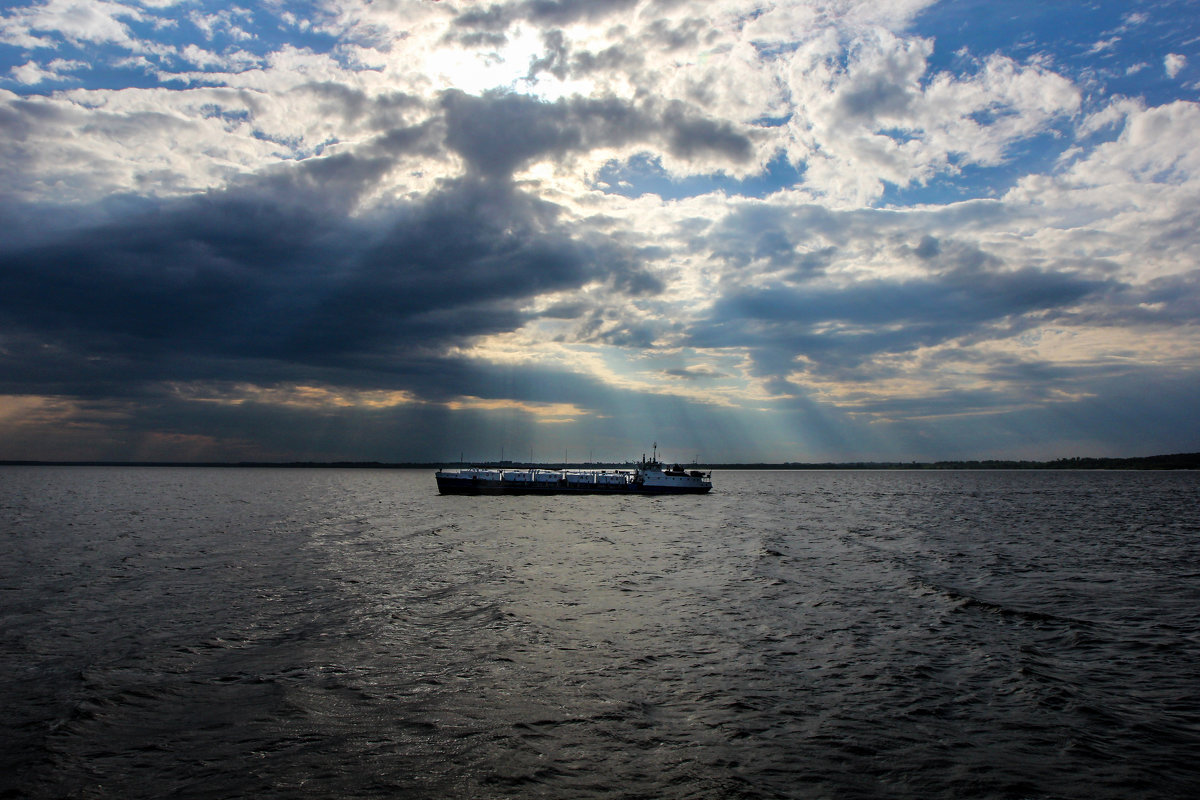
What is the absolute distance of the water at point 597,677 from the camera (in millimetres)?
14461

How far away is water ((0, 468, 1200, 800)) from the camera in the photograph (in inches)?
569

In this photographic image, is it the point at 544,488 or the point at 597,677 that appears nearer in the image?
the point at 597,677

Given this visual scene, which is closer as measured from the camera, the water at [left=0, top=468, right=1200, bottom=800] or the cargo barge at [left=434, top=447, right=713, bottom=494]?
the water at [left=0, top=468, right=1200, bottom=800]

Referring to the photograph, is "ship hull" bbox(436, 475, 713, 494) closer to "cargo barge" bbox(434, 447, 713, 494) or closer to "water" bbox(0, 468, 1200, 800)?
"cargo barge" bbox(434, 447, 713, 494)

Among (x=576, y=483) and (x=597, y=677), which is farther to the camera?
(x=576, y=483)

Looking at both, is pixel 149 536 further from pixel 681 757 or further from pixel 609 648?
pixel 681 757

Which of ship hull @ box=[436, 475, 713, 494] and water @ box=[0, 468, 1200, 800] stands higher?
water @ box=[0, 468, 1200, 800]

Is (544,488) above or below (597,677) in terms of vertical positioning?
below

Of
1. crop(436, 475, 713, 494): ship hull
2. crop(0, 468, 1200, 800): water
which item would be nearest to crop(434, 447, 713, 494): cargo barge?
crop(436, 475, 713, 494): ship hull

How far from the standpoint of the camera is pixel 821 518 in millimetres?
93250

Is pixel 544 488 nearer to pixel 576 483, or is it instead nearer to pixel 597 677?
pixel 576 483

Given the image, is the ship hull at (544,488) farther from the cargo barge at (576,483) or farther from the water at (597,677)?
the water at (597,677)

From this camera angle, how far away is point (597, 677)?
69.4 ft

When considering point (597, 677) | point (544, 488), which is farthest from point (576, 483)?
point (597, 677)
